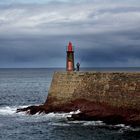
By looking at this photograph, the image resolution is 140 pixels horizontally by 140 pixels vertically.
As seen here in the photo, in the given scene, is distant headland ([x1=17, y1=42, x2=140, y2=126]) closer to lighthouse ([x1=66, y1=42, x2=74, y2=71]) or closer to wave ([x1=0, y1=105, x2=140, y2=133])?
lighthouse ([x1=66, y1=42, x2=74, y2=71])

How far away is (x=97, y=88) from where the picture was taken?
32.5 meters

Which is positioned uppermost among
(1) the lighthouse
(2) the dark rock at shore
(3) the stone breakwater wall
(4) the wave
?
(1) the lighthouse

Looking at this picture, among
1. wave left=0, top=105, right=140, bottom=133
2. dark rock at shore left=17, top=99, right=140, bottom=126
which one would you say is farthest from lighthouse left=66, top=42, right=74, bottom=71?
wave left=0, top=105, right=140, bottom=133

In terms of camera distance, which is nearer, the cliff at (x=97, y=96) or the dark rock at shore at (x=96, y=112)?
the dark rock at shore at (x=96, y=112)

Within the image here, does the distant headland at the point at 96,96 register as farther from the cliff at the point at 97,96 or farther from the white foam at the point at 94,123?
the white foam at the point at 94,123

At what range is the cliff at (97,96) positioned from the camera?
28984mm

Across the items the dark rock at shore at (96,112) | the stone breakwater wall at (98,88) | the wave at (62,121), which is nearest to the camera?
the wave at (62,121)

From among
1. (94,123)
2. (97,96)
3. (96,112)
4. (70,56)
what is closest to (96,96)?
(97,96)

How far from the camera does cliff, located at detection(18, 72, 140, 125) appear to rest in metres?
29.0

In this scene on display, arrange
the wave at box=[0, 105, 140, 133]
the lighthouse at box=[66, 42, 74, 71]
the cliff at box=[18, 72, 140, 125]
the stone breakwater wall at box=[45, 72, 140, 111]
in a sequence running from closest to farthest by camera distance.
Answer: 1. the wave at box=[0, 105, 140, 133]
2. the cliff at box=[18, 72, 140, 125]
3. the stone breakwater wall at box=[45, 72, 140, 111]
4. the lighthouse at box=[66, 42, 74, 71]

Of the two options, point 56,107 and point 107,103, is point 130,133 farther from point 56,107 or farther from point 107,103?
point 56,107

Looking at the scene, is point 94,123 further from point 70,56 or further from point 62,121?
point 70,56

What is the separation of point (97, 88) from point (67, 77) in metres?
3.79

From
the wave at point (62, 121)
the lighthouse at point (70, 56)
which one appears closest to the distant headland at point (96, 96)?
the lighthouse at point (70, 56)
